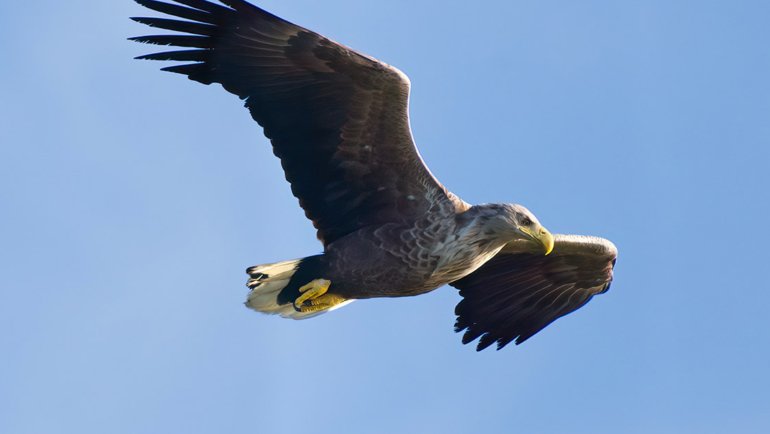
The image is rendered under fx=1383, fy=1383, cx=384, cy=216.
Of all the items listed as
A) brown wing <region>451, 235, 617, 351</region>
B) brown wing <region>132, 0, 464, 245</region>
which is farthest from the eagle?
brown wing <region>451, 235, 617, 351</region>

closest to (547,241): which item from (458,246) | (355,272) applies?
(458,246)

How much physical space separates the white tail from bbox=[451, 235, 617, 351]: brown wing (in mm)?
1247

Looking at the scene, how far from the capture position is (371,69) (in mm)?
9133

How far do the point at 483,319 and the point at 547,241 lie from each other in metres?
1.30

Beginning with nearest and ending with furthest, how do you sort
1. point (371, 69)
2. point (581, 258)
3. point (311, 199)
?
point (371, 69) < point (311, 199) < point (581, 258)

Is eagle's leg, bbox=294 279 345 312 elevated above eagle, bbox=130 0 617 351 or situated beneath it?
situated beneath

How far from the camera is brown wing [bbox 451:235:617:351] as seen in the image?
424 inches

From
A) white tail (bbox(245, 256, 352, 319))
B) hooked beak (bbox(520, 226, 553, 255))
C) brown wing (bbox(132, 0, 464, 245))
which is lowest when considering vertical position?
white tail (bbox(245, 256, 352, 319))

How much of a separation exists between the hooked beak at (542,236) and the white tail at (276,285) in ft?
4.70

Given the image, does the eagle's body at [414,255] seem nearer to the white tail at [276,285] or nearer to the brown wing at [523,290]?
the white tail at [276,285]

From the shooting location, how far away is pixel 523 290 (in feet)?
35.7

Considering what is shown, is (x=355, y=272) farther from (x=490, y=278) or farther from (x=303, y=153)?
(x=490, y=278)

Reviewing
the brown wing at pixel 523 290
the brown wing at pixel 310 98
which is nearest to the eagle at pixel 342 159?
the brown wing at pixel 310 98

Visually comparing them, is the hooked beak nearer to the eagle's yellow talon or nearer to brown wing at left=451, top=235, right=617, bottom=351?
brown wing at left=451, top=235, right=617, bottom=351
